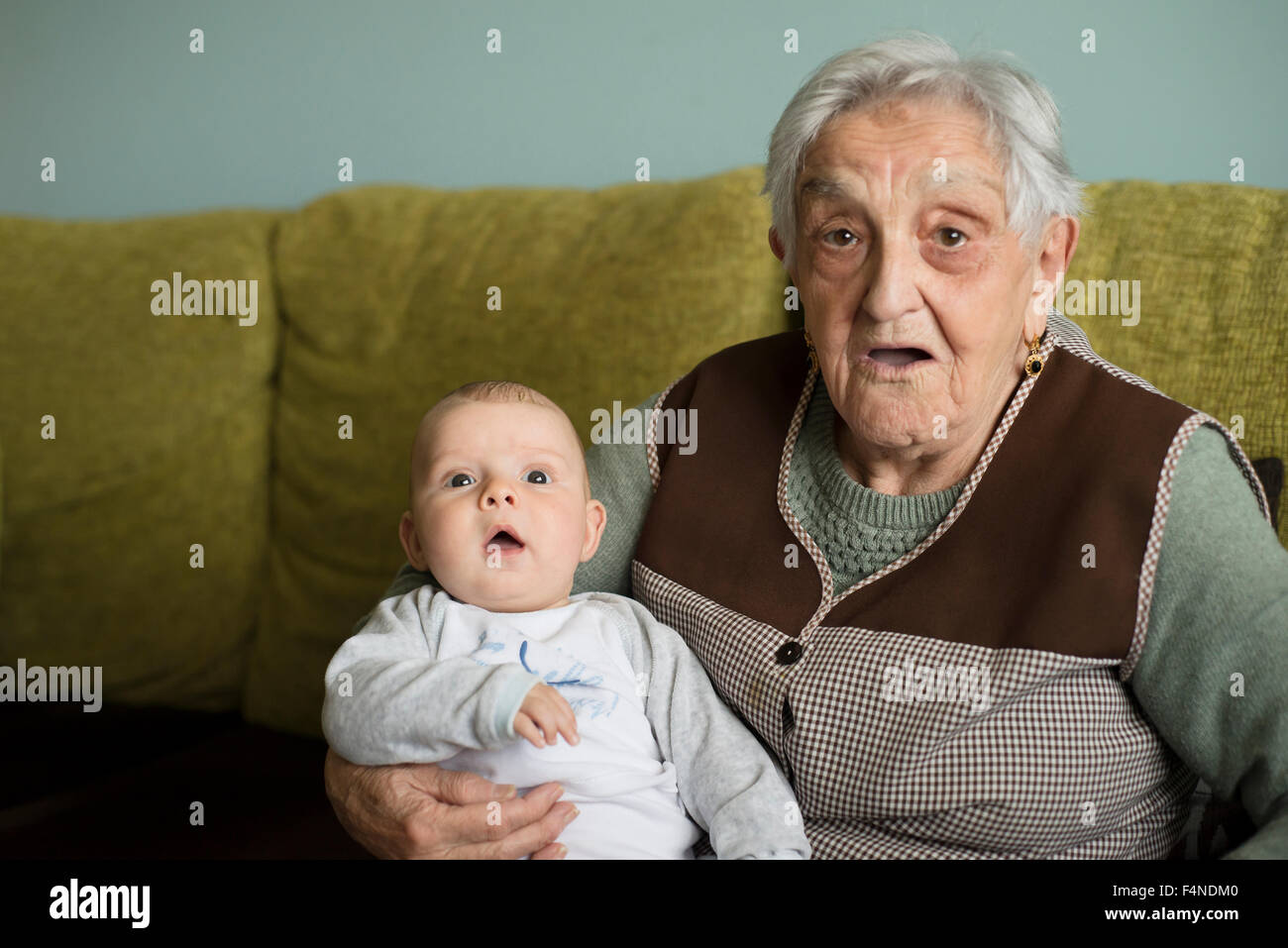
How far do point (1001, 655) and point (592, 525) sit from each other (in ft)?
1.57

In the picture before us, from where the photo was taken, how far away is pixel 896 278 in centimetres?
122

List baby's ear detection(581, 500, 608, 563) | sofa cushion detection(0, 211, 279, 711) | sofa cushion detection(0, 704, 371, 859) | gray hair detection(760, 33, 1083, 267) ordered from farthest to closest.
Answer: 1. sofa cushion detection(0, 211, 279, 711)
2. sofa cushion detection(0, 704, 371, 859)
3. baby's ear detection(581, 500, 608, 563)
4. gray hair detection(760, 33, 1083, 267)

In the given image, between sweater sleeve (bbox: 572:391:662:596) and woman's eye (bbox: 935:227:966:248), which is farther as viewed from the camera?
sweater sleeve (bbox: 572:391:662:596)

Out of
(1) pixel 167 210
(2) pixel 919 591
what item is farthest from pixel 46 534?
(2) pixel 919 591

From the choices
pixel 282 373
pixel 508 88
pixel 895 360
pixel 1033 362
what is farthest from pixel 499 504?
pixel 508 88

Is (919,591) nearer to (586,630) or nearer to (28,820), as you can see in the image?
(586,630)

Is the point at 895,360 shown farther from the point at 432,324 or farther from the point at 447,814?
the point at 432,324

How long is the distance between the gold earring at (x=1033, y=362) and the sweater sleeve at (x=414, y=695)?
2.20ft

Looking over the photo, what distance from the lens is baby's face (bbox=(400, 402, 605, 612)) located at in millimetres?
1207

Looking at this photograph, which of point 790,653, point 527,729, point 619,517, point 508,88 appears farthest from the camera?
point 508,88

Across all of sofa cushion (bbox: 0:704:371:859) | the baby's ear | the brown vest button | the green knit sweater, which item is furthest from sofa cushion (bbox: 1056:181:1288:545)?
sofa cushion (bbox: 0:704:371:859)

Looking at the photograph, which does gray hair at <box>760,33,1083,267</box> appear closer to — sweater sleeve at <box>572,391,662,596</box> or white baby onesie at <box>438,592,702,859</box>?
sweater sleeve at <box>572,391,662,596</box>

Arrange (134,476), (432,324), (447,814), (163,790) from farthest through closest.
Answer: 1. (134,476)
2. (432,324)
3. (163,790)
4. (447,814)

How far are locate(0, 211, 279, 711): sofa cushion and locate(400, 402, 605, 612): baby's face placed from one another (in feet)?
3.59
